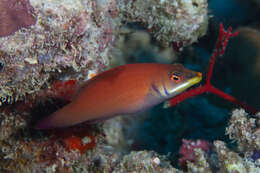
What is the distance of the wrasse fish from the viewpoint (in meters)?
2.41

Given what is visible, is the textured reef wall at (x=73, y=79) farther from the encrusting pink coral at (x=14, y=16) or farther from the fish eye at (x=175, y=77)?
the fish eye at (x=175, y=77)

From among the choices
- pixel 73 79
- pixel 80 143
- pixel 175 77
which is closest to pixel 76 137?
pixel 80 143

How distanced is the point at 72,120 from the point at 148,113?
8.99 ft

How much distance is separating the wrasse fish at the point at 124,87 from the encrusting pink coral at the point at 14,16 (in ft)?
2.97

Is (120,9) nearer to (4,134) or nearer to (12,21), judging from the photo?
(12,21)

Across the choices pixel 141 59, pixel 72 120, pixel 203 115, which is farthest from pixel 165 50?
pixel 72 120

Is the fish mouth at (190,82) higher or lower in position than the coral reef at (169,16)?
lower

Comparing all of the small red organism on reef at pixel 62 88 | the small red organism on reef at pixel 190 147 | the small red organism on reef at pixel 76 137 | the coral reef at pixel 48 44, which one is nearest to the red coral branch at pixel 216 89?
the small red organism on reef at pixel 190 147

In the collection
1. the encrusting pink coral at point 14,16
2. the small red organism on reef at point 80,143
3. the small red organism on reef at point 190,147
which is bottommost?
the small red organism on reef at point 190,147

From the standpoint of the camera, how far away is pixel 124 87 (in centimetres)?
241

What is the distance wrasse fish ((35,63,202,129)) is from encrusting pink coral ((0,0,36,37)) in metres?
0.90

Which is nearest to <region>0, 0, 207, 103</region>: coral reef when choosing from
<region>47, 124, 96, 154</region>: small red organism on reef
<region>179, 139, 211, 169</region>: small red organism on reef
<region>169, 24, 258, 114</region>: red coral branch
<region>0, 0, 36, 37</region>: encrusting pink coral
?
<region>0, 0, 36, 37</region>: encrusting pink coral

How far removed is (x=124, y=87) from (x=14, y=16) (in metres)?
1.30

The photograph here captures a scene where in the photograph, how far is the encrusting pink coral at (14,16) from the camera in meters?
1.96
